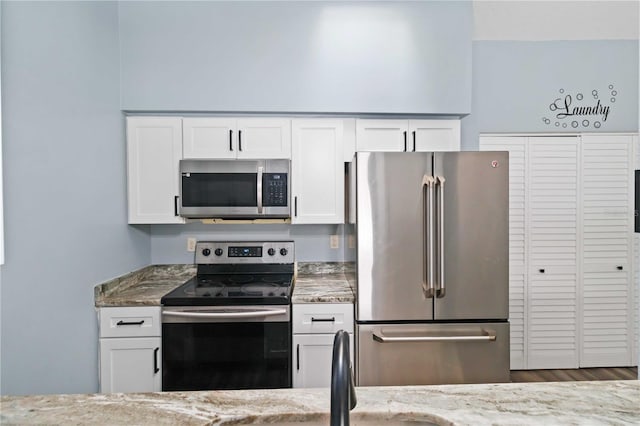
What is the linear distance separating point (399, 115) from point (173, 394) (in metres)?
2.24

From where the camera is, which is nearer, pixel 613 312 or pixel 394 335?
pixel 394 335

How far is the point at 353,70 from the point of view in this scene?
2.48m

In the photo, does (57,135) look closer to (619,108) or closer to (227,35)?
(227,35)

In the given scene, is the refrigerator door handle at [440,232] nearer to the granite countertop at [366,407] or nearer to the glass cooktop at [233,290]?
the glass cooktop at [233,290]

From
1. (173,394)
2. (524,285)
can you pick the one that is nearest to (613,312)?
(524,285)

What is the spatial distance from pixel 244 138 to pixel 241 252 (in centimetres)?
86

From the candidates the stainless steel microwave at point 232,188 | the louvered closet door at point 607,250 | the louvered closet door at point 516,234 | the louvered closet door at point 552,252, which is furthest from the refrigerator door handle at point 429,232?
the louvered closet door at point 607,250

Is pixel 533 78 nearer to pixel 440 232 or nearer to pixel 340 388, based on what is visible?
pixel 440 232

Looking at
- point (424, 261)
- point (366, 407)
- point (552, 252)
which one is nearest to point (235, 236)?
point (424, 261)

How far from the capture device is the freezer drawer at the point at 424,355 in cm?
212

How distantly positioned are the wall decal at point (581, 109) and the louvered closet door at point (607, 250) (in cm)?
14

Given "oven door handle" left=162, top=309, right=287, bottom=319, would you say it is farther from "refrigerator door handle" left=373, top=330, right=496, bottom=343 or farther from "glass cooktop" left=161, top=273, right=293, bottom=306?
"refrigerator door handle" left=373, top=330, right=496, bottom=343

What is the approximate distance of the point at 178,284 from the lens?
2604mm

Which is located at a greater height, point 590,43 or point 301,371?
point 590,43
